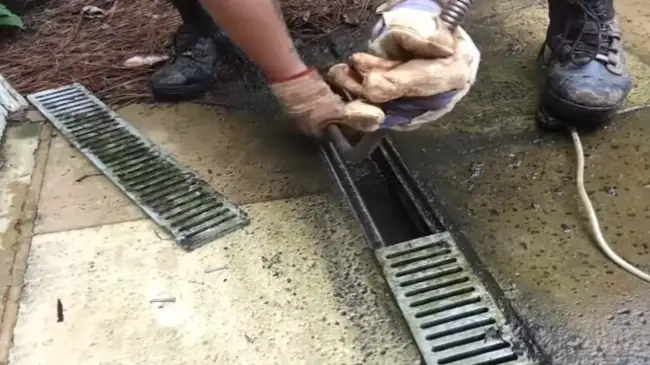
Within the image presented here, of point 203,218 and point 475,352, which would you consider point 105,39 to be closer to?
point 203,218

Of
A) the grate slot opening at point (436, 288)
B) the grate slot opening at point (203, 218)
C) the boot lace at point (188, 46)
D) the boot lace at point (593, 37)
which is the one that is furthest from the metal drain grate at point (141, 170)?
the boot lace at point (593, 37)

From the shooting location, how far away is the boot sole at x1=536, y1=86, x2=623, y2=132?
58.6 inches

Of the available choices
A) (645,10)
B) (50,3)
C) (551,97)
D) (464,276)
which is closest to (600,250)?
(464,276)

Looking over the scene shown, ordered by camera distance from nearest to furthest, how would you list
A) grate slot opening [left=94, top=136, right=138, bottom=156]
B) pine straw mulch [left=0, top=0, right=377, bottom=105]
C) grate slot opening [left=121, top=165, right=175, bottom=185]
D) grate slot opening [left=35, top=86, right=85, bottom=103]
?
grate slot opening [left=121, top=165, right=175, bottom=185] → grate slot opening [left=94, top=136, right=138, bottom=156] → grate slot opening [left=35, top=86, right=85, bottom=103] → pine straw mulch [left=0, top=0, right=377, bottom=105]

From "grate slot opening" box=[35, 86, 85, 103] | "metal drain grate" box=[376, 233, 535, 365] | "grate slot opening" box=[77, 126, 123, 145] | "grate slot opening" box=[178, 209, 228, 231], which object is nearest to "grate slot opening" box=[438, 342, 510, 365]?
"metal drain grate" box=[376, 233, 535, 365]

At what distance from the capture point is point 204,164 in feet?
5.11

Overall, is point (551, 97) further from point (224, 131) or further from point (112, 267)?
A: point (112, 267)

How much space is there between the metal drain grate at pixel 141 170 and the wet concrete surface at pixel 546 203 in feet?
1.29

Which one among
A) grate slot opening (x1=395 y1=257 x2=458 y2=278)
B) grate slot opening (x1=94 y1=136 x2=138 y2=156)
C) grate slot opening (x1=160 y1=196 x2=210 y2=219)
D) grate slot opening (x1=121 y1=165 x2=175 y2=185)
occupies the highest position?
grate slot opening (x1=395 y1=257 x2=458 y2=278)

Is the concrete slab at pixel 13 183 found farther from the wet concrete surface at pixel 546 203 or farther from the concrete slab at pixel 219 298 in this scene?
the wet concrete surface at pixel 546 203

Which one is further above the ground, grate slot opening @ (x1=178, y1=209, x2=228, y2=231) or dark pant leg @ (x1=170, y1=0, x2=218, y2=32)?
dark pant leg @ (x1=170, y1=0, x2=218, y2=32)

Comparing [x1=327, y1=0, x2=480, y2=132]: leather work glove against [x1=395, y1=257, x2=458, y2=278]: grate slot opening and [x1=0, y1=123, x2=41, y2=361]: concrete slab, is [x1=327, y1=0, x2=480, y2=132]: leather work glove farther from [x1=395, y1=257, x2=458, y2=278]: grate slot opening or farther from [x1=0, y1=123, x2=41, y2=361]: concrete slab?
[x1=0, y1=123, x2=41, y2=361]: concrete slab

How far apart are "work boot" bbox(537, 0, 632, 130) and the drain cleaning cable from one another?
51 millimetres

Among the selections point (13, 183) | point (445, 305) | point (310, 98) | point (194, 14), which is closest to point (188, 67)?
point (194, 14)
